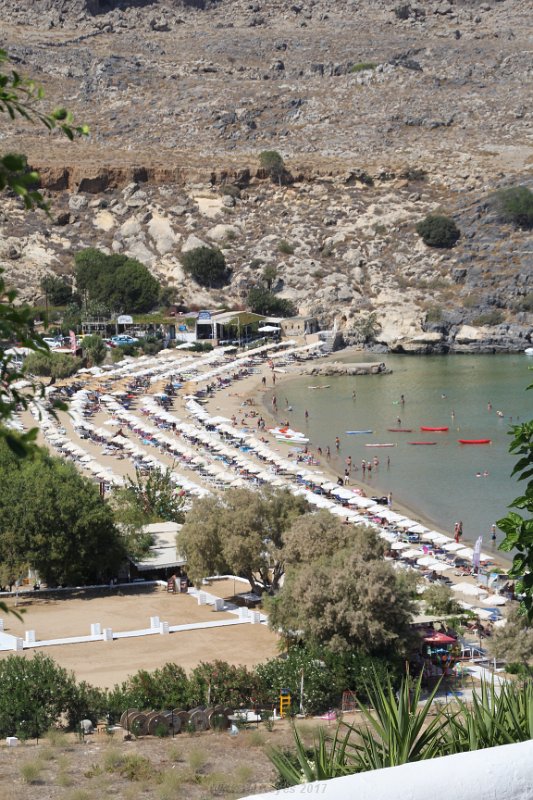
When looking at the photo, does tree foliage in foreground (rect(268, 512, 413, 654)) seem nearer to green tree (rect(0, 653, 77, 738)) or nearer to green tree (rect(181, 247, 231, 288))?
green tree (rect(0, 653, 77, 738))

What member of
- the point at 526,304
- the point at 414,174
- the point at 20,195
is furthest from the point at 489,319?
the point at 20,195

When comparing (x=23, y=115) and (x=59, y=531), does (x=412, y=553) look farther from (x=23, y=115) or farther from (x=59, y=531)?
(x=23, y=115)

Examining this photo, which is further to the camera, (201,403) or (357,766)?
(201,403)

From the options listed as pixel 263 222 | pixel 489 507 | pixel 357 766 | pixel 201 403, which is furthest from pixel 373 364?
pixel 357 766

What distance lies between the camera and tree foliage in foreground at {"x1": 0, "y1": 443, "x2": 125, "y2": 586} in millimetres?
28719

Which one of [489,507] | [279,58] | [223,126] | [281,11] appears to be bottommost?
[489,507]

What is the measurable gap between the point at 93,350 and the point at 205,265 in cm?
1940

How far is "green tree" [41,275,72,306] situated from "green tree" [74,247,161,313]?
120 cm

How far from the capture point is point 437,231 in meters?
95.6

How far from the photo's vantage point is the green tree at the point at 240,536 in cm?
2773

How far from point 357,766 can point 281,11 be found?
16886 centimetres

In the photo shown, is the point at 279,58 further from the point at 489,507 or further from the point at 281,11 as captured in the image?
the point at 489,507

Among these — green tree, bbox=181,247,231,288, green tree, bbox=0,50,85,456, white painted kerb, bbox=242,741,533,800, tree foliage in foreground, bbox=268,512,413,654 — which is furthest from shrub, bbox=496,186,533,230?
green tree, bbox=0,50,85,456

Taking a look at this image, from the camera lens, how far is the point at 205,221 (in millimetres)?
100688
